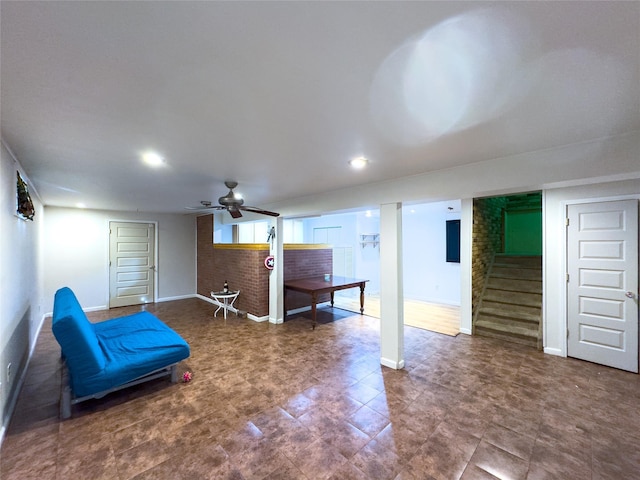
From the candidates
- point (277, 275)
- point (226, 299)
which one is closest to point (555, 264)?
point (277, 275)

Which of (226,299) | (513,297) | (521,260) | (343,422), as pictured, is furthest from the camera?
(226,299)

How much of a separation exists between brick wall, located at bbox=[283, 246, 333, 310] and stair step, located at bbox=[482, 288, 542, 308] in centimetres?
330

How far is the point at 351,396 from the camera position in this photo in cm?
262

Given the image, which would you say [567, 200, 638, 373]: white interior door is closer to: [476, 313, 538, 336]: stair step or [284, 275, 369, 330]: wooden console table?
[476, 313, 538, 336]: stair step

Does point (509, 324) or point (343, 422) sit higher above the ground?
point (509, 324)

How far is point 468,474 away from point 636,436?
59.1 inches

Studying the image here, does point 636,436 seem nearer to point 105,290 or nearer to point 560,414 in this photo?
point 560,414

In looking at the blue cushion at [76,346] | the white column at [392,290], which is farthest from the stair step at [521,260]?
the blue cushion at [76,346]

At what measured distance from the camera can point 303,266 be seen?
599 cm

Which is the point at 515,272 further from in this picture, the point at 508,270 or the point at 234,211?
the point at 234,211

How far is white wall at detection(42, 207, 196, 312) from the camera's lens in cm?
552

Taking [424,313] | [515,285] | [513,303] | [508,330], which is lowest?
[424,313]

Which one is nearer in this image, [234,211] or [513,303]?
[234,211]

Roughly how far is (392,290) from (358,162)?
5.36 feet
